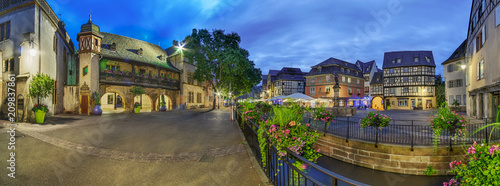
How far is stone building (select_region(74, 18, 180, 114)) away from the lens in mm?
20594

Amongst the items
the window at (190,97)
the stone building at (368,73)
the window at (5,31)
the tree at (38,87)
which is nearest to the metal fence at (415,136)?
the tree at (38,87)

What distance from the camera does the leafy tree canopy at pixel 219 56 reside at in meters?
28.5

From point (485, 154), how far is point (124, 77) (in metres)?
27.5

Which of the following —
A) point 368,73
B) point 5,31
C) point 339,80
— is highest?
point 368,73

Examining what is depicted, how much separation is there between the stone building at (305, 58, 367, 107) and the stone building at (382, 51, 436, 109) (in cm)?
652

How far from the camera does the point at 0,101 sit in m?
13.9

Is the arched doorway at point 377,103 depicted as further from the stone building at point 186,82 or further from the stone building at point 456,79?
the stone building at point 186,82

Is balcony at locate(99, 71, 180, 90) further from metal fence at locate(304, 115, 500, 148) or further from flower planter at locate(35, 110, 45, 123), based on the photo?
metal fence at locate(304, 115, 500, 148)

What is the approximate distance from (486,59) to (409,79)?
30242 mm

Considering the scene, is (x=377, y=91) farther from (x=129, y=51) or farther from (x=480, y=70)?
(x=129, y=51)

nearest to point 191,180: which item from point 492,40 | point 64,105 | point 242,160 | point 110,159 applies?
point 242,160

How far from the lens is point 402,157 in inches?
352

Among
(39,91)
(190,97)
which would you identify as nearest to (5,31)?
(39,91)

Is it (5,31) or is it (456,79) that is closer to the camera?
(5,31)
